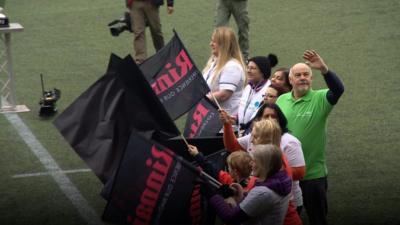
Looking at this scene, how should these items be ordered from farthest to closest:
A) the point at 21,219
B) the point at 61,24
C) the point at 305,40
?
the point at 61,24, the point at 305,40, the point at 21,219

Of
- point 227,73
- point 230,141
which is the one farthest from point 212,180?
point 227,73

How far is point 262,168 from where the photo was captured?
705 centimetres

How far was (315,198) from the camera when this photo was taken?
28.5ft

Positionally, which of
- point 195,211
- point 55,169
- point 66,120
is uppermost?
point 66,120

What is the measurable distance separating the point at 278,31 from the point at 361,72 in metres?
2.97

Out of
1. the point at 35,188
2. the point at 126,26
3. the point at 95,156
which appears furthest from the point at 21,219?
the point at 126,26

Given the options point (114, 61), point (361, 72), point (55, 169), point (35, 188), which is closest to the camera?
point (114, 61)

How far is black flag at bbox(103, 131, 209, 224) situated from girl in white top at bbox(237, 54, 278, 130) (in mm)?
1933

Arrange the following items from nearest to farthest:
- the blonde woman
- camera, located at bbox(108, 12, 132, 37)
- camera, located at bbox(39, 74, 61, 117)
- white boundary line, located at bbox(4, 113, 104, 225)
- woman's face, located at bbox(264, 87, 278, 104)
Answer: woman's face, located at bbox(264, 87, 278, 104) → the blonde woman → white boundary line, located at bbox(4, 113, 104, 225) → camera, located at bbox(39, 74, 61, 117) → camera, located at bbox(108, 12, 132, 37)

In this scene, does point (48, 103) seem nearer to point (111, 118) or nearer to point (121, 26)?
point (121, 26)

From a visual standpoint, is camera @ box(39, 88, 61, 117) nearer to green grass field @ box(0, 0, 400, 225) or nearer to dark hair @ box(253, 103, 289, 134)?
green grass field @ box(0, 0, 400, 225)

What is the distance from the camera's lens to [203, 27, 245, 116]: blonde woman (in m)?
10.0

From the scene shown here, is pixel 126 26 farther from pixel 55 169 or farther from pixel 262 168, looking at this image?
pixel 262 168

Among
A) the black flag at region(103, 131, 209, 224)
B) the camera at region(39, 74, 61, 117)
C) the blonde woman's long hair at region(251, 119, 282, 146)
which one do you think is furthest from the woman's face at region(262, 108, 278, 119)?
the camera at region(39, 74, 61, 117)
